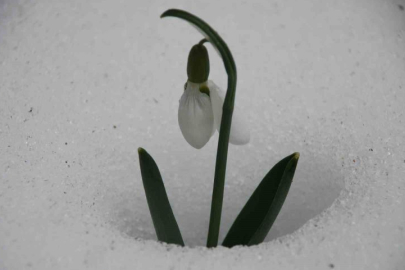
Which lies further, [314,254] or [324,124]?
[324,124]

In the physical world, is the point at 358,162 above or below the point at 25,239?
above

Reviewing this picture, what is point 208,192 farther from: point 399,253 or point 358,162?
point 399,253

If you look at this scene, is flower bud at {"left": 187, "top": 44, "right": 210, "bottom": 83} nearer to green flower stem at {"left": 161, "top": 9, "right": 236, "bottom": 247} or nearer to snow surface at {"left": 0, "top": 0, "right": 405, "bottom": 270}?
green flower stem at {"left": 161, "top": 9, "right": 236, "bottom": 247}

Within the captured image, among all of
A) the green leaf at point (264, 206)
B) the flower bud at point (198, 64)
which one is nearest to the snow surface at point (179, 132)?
the green leaf at point (264, 206)

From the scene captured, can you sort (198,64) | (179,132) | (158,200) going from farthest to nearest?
1. (179,132)
2. (158,200)
3. (198,64)

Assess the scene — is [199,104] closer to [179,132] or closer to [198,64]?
[198,64]

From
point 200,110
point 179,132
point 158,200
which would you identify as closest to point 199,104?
point 200,110

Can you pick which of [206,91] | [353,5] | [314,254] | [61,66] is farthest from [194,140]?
[353,5]

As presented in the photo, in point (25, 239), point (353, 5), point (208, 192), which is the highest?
point (353, 5)
